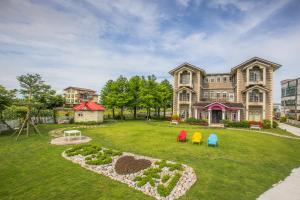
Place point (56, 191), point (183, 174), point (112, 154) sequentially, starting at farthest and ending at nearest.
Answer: point (112, 154) < point (183, 174) < point (56, 191)

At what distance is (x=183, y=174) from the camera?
8.55 m

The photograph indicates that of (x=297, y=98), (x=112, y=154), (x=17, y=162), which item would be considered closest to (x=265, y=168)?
(x=112, y=154)

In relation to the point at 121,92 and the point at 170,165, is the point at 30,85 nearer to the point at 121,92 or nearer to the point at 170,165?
the point at 121,92

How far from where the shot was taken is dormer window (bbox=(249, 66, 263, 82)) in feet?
101

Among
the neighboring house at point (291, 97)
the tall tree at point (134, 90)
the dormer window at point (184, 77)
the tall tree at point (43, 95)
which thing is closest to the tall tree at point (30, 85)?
the tall tree at point (43, 95)

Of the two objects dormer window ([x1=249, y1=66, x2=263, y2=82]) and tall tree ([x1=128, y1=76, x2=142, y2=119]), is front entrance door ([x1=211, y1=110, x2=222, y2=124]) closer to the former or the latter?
dormer window ([x1=249, y1=66, x2=263, y2=82])

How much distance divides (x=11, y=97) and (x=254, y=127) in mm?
33302

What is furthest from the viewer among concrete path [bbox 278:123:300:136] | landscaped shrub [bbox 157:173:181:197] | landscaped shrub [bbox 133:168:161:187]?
concrete path [bbox 278:123:300:136]

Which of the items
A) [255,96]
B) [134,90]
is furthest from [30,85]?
[255,96]

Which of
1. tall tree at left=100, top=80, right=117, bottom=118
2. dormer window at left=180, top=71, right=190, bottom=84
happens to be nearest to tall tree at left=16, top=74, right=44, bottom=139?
tall tree at left=100, top=80, right=117, bottom=118

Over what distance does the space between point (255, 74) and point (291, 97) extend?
27575 millimetres

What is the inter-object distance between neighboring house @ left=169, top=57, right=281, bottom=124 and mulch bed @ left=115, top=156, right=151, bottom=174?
2315cm

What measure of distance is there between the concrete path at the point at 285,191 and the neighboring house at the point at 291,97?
4525cm

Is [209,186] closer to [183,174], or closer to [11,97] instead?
[183,174]
